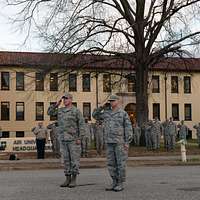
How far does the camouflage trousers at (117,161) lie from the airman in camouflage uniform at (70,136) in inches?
33.4

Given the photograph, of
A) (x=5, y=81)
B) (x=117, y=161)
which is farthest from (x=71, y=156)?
(x=5, y=81)

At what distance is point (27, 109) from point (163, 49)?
38.0 metres

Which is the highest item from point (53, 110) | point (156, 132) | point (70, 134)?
point (53, 110)

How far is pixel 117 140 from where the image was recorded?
12383 mm

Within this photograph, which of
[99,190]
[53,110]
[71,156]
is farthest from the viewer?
[53,110]

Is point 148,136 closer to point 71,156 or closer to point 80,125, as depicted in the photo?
point 80,125

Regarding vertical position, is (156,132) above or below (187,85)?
below

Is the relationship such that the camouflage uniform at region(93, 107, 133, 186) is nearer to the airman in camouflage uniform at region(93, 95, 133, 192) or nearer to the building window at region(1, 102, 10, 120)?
the airman in camouflage uniform at region(93, 95, 133, 192)

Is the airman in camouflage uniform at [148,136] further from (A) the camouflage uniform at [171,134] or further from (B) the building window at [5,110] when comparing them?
(B) the building window at [5,110]

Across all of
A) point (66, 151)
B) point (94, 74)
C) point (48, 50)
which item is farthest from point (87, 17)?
point (66, 151)

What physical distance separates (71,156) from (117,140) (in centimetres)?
119

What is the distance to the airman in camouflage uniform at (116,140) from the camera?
12.3 meters

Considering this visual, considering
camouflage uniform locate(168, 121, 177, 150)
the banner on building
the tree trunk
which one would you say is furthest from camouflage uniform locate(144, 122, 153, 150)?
the banner on building

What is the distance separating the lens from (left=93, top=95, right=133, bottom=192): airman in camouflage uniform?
12.3 m
